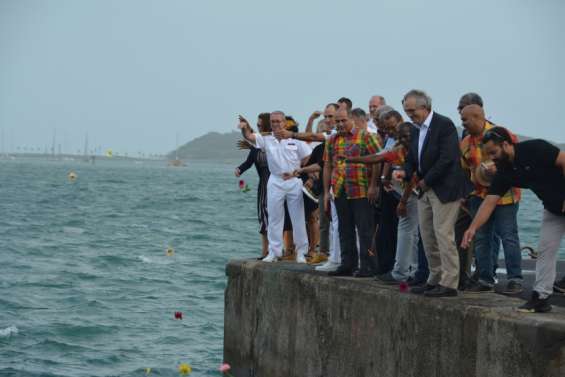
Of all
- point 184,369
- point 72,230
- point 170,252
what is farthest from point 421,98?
point 72,230

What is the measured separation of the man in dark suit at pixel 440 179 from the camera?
8172 mm

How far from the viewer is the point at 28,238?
113 ft

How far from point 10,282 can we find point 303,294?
49.2ft

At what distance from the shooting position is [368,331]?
8609mm

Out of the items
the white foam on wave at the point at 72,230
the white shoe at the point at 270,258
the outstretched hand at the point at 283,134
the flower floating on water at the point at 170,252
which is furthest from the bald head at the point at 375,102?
the white foam on wave at the point at 72,230

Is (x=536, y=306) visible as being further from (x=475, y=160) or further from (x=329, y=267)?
(x=329, y=267)

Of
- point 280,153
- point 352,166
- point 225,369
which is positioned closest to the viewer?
point 352,166

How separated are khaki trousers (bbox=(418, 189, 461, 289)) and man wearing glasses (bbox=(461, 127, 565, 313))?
2.55 ft

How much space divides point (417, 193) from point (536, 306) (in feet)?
5.93

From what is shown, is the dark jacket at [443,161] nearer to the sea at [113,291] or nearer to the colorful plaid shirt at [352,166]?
the colorful plaid shirt at [352,166]

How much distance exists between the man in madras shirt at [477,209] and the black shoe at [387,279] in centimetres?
76

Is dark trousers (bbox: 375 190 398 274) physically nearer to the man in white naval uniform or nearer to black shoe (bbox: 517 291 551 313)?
the man in white naval uniform

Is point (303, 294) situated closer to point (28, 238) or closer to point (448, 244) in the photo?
point (448, 244)

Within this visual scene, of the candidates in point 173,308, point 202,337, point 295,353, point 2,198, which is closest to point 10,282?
point 173,308
